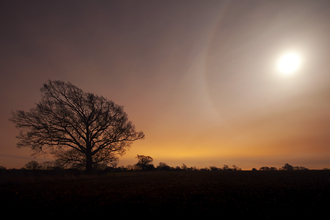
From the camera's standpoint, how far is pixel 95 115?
66.7ft

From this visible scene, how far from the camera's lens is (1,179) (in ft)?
36.3

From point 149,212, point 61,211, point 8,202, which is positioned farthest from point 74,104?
point 149,212

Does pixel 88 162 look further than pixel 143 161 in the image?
No

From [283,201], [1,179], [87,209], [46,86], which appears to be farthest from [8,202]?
[46,86]

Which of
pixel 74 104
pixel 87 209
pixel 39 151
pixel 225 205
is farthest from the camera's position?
pixel 74 104

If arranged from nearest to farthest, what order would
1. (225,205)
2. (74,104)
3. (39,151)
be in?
(225,205)
(39,151)
(74,104)

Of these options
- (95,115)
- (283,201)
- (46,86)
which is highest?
(46,86)

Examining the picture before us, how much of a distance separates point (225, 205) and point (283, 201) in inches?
134

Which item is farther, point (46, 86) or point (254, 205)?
point (46, 86)

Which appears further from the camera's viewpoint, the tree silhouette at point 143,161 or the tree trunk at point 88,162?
the tree silhouette at point 143,161

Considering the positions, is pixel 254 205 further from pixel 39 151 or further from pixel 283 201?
pixel 39 151

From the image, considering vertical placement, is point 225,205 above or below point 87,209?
below

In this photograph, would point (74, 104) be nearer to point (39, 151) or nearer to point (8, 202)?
point (39, 151)

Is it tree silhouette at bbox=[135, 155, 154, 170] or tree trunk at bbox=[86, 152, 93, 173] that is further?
tree silhouette at bbox=[135, 155, 154, 170]
